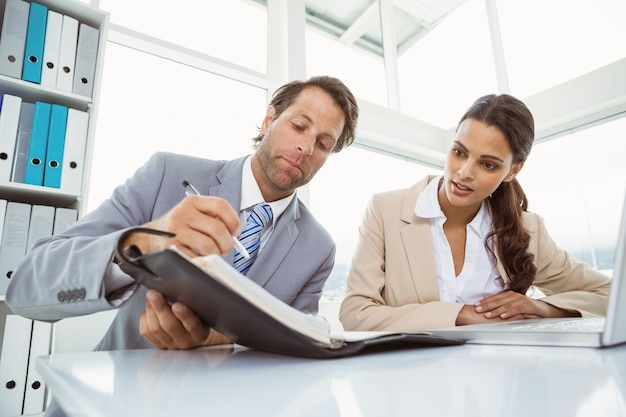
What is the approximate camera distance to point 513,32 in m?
3.92

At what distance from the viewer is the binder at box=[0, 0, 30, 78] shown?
4.99ft

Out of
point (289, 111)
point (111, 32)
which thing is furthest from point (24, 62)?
point (289, 111)

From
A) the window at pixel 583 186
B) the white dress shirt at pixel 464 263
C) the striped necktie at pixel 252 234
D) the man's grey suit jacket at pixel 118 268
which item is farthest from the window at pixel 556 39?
the striped necktie at pixel 252 234

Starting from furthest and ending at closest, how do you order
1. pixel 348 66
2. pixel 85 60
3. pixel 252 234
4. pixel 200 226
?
1. pixel 348 66
2. pixel 85 60
3. pixel 252 234
4. pixel 200 226

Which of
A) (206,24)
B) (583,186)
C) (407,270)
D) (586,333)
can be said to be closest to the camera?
(586,333)

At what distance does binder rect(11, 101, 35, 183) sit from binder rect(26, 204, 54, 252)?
0.14 meters

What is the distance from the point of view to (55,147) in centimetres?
157

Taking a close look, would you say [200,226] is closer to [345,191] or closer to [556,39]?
[345,191]

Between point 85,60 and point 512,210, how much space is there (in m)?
1.96

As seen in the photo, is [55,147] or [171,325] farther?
[55,147]

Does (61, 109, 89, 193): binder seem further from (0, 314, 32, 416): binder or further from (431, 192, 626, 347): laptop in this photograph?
(431, 192, 626, 347): laptop

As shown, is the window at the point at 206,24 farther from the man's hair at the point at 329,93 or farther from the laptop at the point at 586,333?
the laptop at the point at 586,333

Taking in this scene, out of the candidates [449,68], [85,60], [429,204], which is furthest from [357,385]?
[449,68]

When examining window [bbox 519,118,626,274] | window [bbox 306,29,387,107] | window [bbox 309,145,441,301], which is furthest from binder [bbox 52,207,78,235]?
window [bbox 519,118,626,274]
